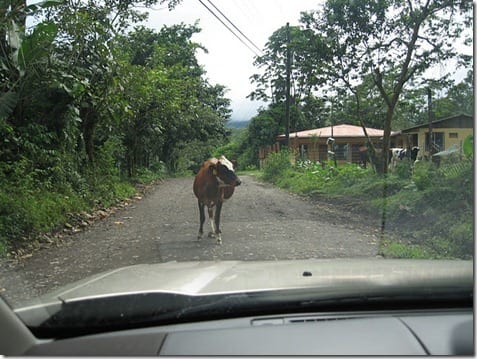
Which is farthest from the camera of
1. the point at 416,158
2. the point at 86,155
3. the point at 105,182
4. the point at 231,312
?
the point at 416,158

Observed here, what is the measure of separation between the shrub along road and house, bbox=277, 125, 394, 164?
0.88 m

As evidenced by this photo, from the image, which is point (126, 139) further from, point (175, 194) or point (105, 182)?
point (175, 194)

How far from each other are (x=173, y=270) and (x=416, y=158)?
6302mm

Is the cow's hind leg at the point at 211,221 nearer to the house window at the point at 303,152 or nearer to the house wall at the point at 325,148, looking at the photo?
the house wall at the point at 325,148

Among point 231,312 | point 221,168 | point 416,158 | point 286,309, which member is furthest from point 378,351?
point 416,158

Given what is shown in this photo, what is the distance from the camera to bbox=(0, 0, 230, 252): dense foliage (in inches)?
228

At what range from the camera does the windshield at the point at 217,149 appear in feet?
14.6

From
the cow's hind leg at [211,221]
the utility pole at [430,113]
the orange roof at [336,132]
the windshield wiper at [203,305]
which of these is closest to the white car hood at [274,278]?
the windshield wiper at [203,305]

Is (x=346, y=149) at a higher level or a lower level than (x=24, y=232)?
higher

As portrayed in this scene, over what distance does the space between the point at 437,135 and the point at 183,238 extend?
4.24 meters

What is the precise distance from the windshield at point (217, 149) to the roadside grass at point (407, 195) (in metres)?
0.03

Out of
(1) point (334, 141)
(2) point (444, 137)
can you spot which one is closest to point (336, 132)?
(1) point (334, 141)

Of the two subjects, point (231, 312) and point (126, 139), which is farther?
point (126, 139)

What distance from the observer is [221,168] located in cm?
485
